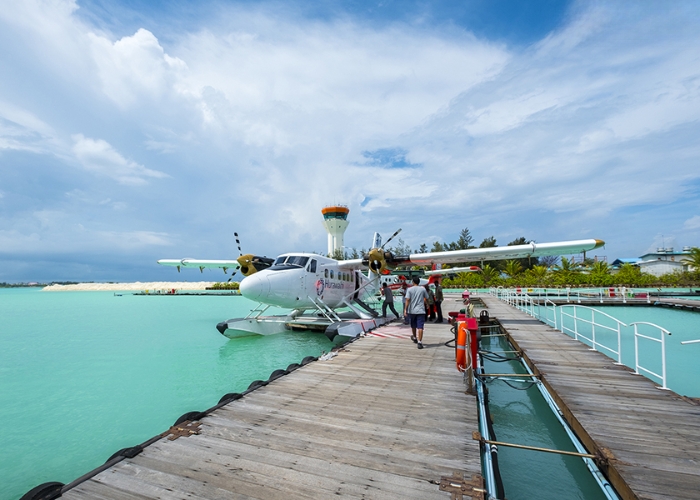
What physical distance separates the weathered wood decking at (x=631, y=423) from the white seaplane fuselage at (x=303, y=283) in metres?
8.00

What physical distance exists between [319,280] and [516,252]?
309 inches

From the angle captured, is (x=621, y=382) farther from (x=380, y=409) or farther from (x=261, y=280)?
(x=261, y=280)

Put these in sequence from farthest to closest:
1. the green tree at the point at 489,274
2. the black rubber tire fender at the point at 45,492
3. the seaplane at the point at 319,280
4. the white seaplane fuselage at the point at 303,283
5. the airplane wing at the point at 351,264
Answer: the green tree at the point at 489,274 < the airplane wing at the point at 351,264 < the seaplane at the point at 319,280 < the white seaplane fuselage at the point at 303,283 < the black rubber tire fender at the point at 45,492

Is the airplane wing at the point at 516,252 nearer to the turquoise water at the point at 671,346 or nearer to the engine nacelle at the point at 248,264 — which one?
the turquoise water at the point at 671,346

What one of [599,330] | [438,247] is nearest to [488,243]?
[438,247]

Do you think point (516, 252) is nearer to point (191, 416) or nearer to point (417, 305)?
point (417, 305)

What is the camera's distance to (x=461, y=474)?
9.97 feet

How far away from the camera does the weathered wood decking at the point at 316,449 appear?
112 inches

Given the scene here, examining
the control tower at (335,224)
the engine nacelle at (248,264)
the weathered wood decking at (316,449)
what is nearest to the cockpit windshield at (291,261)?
the engine nacelle at (248,264)

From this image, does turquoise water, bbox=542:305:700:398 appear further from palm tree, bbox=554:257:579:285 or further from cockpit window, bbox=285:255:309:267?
palm tree, bbox=554:257:579:285

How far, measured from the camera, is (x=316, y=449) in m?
3.51

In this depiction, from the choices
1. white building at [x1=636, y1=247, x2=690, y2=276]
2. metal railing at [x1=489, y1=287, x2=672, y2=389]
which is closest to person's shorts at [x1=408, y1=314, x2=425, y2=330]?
metal railing at [x1=489, y1=287, x2=672, y2=389]

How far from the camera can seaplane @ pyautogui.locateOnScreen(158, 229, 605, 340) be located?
40.1 ft

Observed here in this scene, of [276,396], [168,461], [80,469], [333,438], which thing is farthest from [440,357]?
[80,469]
